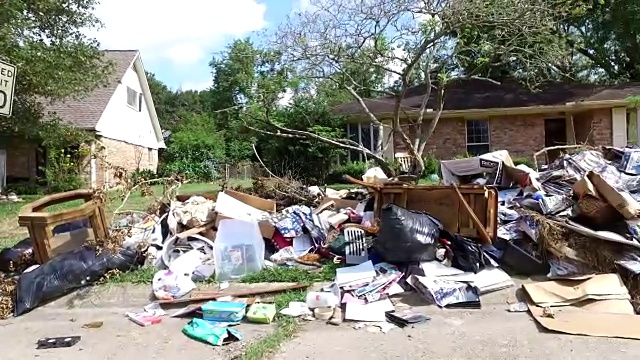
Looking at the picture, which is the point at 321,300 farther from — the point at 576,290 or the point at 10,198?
the point at 10,198

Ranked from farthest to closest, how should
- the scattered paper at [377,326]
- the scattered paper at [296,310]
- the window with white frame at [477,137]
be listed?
the window with white frame at [477,137] → the scattered paper at [296,310] → the scattered paper at [377,326]

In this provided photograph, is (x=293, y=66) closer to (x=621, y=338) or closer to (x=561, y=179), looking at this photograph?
(x=561, y=179)

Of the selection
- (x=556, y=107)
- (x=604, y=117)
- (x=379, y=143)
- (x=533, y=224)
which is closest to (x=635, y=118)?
(x=604, y=117)

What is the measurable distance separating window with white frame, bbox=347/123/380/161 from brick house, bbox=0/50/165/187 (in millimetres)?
8556

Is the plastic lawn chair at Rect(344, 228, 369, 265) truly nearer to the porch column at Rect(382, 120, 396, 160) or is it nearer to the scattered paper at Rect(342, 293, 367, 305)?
the scattered paper at Rect(342, 293, 367, 305)

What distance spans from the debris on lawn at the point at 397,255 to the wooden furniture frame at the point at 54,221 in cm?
24

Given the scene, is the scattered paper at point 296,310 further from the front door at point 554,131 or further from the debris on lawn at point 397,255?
the front door at point 554,131

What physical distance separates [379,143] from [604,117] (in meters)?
7.58

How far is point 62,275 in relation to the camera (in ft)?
17.2

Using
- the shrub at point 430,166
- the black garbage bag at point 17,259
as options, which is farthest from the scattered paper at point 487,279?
the shrub at point 430,166

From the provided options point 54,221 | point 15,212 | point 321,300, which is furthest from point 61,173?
point 321,300

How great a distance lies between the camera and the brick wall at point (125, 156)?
65.6 feet

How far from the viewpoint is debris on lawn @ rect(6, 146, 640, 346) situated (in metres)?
4.63

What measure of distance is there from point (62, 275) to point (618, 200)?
5.57 m
